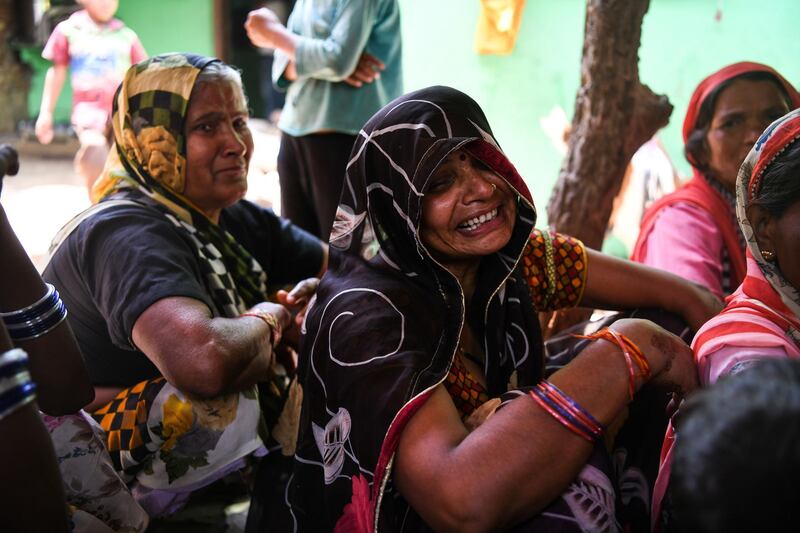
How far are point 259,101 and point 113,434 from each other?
9835mm

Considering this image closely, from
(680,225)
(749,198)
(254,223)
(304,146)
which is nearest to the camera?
(749,198)

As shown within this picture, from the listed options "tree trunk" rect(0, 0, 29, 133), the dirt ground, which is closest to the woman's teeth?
the dirt ground

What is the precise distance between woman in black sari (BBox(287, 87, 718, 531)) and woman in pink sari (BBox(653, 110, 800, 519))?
99mm

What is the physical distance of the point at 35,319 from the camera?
1687 millimetres

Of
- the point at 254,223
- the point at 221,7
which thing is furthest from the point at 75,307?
the point at 221,7

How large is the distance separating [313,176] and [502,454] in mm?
2431

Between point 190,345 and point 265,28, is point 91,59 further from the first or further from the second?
point 190,345

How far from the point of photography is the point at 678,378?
5.58 feet

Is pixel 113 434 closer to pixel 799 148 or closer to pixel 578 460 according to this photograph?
pixel 578 460

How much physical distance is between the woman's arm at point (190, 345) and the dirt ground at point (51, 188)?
13.9ft

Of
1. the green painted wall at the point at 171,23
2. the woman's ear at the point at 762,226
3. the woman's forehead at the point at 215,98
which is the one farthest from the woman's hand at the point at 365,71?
the green painted wall at the point at 171,23

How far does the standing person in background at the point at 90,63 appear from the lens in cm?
625

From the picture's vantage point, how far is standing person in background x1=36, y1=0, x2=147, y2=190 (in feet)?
20.5

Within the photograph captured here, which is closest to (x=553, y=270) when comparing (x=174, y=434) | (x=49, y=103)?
(x=174, y=434)
